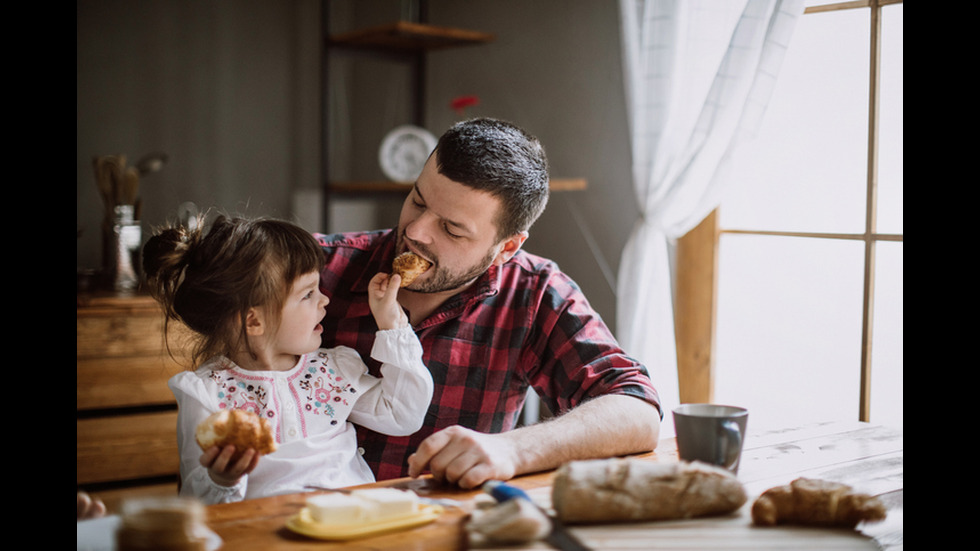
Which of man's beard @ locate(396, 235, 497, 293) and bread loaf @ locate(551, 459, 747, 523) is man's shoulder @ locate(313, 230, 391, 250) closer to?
man's beard @ locate(396, 235, 497, 293)

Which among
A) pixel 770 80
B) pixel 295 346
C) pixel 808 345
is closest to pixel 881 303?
pixel 808 345

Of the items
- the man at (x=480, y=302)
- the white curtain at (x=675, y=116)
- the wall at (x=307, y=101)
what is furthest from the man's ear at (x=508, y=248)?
the wall at (x=307, y=101)

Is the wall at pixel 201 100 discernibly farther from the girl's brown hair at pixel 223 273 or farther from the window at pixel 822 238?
the girl's brown hair at pixel 223 273

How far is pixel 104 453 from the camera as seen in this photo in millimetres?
2953

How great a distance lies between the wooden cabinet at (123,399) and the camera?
2943 millimetres

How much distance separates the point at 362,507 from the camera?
0.95 meters

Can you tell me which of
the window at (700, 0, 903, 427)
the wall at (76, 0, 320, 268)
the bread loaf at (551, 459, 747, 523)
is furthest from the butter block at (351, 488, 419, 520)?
the wall at (76, 0, 320, 268)

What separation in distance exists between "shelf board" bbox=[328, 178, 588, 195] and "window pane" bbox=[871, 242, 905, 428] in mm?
1067

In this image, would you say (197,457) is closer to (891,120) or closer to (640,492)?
(640,492)

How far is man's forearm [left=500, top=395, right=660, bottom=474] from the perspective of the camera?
1.29 meters

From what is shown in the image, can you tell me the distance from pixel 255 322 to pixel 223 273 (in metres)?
0.10
